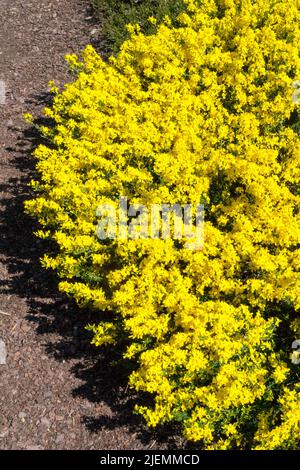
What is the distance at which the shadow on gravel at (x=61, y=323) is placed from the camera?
576cm

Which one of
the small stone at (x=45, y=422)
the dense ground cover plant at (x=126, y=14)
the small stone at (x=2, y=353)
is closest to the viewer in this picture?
the small stone at (x=45, y=422)

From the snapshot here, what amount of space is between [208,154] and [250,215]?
1.06 m

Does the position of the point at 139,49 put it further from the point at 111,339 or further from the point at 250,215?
the point at 111,339

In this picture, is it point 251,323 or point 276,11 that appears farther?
point 276,11

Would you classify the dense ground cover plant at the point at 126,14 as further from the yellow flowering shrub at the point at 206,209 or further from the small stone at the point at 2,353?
the small stone at the point at 2,353

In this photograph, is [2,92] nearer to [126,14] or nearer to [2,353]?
[126,14]

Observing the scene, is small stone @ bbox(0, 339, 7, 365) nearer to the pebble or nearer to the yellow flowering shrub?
the yellow flowering shrub

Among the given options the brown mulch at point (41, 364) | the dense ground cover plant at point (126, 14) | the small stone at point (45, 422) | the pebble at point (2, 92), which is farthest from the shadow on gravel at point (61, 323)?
the dense ground cover plant at point (126, 14)

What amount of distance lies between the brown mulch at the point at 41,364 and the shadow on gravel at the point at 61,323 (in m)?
0.01

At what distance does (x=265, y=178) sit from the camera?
243 inches

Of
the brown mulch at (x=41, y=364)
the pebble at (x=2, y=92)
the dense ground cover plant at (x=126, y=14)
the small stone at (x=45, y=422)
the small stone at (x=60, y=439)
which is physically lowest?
the small stone at (x=60, y=439)

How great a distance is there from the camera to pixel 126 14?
990 centimetres
